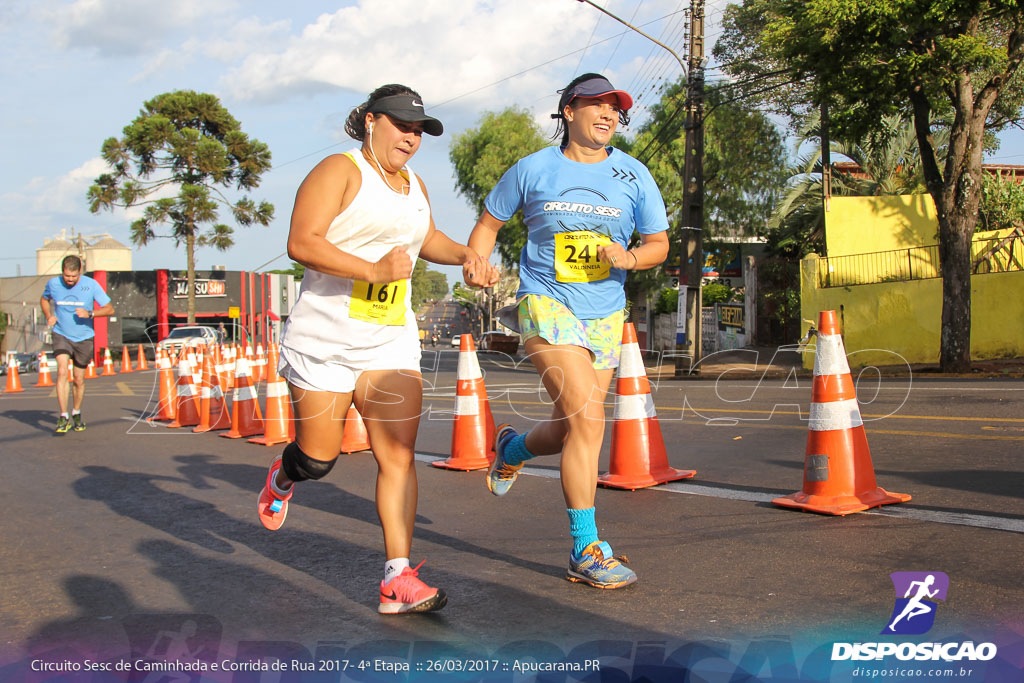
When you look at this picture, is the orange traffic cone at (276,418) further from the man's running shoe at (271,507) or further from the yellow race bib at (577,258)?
the yellow race bib at (577,258)

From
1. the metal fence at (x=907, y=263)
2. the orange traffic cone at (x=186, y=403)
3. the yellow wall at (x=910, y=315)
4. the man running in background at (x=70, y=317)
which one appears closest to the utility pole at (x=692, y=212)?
the yellow wall at (x=910, y=315)

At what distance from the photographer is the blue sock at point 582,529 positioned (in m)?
3.66

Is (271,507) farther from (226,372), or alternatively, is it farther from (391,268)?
(226,372)

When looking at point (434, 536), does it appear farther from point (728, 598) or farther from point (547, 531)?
point (728, 598)

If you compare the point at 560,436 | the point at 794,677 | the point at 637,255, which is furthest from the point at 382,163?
the point at 794,677

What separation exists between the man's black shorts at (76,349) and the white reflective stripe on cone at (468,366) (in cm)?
495

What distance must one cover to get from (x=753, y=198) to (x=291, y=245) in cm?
3469

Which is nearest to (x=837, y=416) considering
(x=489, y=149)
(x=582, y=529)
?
(x=582, y=529)

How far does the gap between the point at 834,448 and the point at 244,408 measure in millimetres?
6255

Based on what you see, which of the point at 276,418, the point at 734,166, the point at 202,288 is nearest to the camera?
the point at 276,418

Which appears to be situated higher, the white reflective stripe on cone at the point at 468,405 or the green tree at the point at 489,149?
the green tree at the point at 489,149

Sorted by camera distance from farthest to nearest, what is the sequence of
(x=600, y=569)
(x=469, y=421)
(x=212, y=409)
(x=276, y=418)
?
(x=212, y=409) → (x=276, y=418) → (x=469, y=421) → (x=600, y=569)

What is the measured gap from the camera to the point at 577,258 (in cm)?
396

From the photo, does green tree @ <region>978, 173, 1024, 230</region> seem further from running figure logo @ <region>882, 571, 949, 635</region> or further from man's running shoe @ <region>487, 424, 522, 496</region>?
running figure logo @ <region>882, 571, 949, 635</region>
